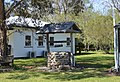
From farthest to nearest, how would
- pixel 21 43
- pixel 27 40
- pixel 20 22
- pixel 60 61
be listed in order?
pixel 27 40
pixel 21 43
pixel 20 22
pixel 60 61

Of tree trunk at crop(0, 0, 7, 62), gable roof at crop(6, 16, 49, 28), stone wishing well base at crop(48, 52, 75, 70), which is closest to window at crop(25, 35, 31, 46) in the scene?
gable roof at crop(6, 16, 49, 28)

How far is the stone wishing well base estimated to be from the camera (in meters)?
17.9

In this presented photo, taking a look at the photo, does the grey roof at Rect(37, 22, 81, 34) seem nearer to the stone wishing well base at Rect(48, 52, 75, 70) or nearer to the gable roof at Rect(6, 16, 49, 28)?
the stone wishing well base at Rect(48, 52, 75, 70)

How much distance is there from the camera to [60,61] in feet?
59.0

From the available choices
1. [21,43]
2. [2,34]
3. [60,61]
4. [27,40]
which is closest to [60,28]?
[60,61]

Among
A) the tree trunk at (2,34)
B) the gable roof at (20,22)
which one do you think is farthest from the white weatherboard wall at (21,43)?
the tree trunk at (2,34)

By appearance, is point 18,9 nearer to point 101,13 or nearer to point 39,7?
point 39,7

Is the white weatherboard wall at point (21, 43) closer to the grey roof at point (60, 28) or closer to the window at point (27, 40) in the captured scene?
the window at point (27, 40)

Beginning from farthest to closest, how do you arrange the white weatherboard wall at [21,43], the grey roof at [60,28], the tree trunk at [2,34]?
the white weatherboard wall at [21,43]
the tree trunk at [2,34]
the grey roof at [60,28]

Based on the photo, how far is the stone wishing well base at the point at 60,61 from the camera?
1786 centimetres

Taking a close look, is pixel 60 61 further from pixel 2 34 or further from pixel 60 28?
pixel 2 34

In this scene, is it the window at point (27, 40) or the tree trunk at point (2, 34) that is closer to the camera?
the tree trunk at point (2, 34)

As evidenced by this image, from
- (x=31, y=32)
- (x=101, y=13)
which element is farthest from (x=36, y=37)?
(x=101, y=13)

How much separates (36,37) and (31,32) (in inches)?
39.4
